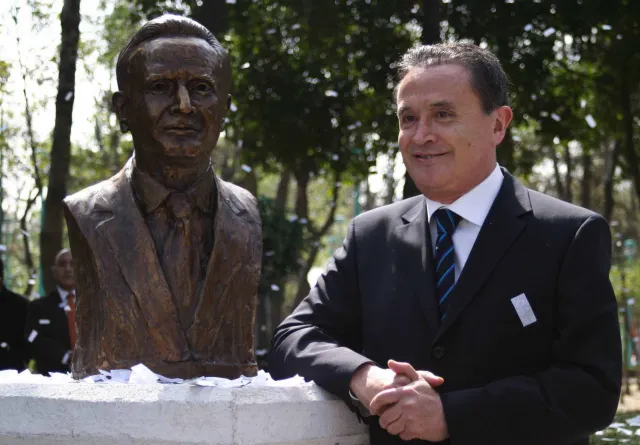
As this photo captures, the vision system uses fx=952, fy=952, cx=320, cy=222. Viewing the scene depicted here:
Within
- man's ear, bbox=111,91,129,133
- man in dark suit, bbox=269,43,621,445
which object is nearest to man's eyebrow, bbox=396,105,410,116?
man in dark suit, bbox=269,43,621,445

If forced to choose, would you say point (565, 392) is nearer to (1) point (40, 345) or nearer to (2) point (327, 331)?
(2) point (327, 331)

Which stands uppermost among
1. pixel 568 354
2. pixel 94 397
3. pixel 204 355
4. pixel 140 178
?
pixel 140 178

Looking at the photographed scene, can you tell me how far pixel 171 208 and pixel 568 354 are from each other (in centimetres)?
228

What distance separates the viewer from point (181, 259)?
14.0 feet

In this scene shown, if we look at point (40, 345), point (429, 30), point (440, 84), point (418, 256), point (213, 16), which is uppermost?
point (213, 16)

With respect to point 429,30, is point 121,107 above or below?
below

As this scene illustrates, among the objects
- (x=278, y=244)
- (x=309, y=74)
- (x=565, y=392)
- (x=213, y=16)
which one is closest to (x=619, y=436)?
(x=278, y=244)

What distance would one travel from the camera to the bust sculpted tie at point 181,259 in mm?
4227

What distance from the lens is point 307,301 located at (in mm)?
2988

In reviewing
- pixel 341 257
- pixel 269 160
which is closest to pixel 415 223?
pixel 341 257

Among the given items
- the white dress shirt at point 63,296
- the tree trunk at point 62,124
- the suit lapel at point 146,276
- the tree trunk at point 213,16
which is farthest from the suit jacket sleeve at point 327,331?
the tree trunk at point 213,16

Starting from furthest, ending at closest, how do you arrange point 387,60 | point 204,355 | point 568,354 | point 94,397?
1. point 387,60
2. point 204,355
3. point 94,397
4. point 568,354

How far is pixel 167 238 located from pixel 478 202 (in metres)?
1.88

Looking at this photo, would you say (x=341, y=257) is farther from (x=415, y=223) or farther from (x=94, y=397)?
(x=94, y=397)
